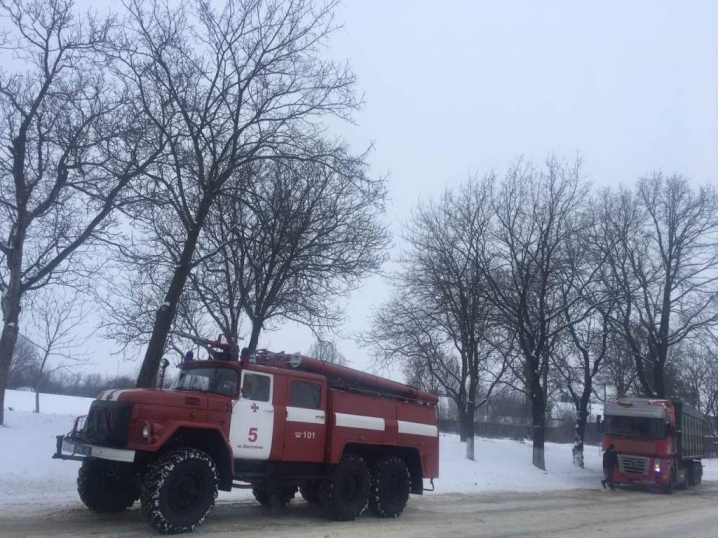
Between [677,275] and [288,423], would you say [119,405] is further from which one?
[677,275]

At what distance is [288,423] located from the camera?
478 inches

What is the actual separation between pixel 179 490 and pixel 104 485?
74.3 inches

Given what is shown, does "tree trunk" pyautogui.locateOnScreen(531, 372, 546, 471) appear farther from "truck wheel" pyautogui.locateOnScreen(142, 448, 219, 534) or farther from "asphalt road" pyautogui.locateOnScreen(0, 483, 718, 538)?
"truck wheel" pyautogui.locateOnScreen(142, 448, 219, 534)

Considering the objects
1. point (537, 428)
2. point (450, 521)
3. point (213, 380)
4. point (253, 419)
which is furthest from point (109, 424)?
point (537, 428)

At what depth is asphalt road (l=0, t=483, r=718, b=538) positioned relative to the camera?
10336mm

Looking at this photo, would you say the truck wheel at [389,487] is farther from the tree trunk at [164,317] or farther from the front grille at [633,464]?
the front grille at [633,464]

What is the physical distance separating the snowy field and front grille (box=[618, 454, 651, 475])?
4.19ft

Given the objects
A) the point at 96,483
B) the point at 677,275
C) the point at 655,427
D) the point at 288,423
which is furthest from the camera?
the point at 677,275

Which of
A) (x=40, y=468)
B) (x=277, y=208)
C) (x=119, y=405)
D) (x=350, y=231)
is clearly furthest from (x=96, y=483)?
(x=350, y=231)

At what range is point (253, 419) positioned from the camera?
11.6 meters

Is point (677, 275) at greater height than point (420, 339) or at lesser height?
greater

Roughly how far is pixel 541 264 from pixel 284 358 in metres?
17.9

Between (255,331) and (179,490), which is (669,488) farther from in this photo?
(179,490)

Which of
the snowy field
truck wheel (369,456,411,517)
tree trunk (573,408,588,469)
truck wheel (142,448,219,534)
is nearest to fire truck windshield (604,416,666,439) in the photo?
the snowy field
